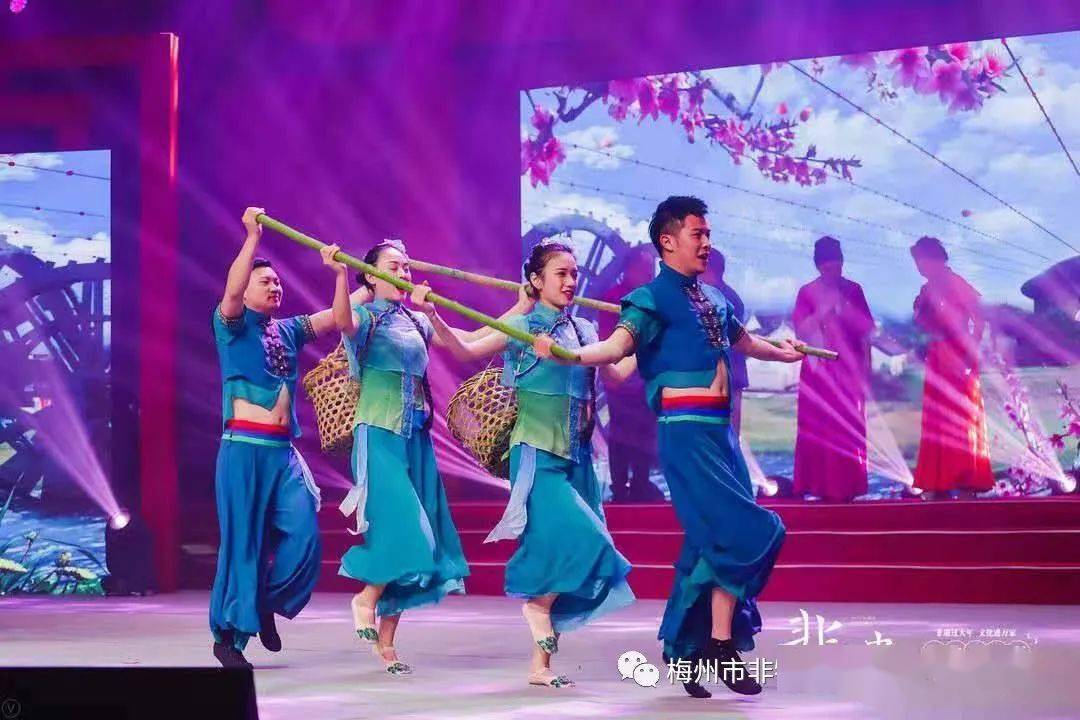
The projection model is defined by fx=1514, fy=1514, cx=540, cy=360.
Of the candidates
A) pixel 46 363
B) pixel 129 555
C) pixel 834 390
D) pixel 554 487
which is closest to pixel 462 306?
pixel 554 487

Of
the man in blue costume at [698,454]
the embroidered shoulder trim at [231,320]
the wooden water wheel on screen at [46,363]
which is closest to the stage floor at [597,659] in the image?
the man in blue costume at [698,454]

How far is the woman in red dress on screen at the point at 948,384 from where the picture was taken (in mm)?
6691

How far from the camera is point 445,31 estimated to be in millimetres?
7449

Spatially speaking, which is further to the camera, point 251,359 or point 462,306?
point 251,359

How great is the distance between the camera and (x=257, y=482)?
14.7 ft

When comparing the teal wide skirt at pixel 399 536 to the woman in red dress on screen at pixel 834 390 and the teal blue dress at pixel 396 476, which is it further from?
the woman in red dress on screen at pixel 834 390

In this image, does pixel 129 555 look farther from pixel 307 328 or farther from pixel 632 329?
pixel 632 329

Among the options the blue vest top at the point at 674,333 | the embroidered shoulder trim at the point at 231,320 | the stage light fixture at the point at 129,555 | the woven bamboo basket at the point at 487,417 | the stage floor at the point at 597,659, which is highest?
the embroidered shoulder trim at the point at 231,320

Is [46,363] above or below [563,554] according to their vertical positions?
above

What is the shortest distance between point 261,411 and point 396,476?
445mm

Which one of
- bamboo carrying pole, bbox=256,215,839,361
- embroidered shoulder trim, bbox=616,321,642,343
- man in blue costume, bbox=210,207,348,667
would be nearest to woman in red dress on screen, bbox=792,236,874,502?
bamboo carrying pole, bbox=256,215,839,361

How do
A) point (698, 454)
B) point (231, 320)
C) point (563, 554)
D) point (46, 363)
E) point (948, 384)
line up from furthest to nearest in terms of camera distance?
point (46, 363), point (948, 384), point (231, 320), point (563, 554), point (698, 454)

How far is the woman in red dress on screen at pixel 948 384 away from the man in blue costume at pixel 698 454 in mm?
3123

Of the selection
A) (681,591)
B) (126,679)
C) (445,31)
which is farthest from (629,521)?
(126,679)
